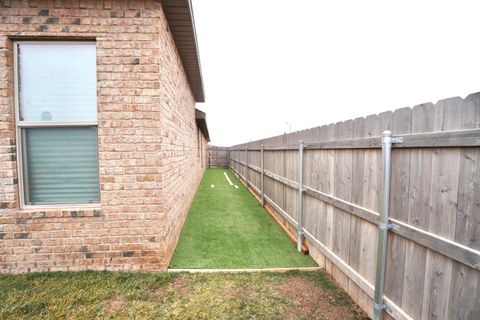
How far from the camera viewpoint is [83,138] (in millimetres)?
3314

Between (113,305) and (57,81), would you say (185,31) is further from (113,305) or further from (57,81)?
(113,305)

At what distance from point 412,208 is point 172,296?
2651 millimetres

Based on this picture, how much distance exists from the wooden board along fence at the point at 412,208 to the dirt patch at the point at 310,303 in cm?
25

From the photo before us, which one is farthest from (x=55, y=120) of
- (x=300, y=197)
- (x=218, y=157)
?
(x=218, y=157)

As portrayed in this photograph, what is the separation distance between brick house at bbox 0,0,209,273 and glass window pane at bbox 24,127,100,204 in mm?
13

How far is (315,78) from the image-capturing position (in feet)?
81.6

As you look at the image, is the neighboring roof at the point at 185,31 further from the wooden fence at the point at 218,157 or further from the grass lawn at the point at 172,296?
the wooden fence at the point at 218,157

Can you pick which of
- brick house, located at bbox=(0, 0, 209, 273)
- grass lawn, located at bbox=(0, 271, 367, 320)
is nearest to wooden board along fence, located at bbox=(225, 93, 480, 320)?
grass lawn, located at bbox=(0, 271, 367, 320)

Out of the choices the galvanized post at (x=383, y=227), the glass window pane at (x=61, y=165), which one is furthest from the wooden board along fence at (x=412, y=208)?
the glass window pane at (x=61, y=165)

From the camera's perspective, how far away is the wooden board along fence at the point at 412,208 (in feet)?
5.16

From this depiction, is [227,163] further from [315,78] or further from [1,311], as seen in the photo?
[1,311]

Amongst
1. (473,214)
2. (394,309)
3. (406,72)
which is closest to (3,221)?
(394,309)

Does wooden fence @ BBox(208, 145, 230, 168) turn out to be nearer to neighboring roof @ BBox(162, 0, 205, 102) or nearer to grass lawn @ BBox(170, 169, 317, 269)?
grass lawn @ BBox(170, 169, 317, 269)

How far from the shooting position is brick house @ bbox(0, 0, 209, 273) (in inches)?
124
